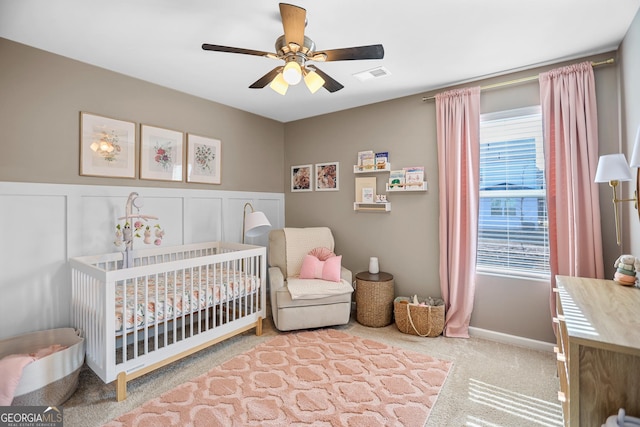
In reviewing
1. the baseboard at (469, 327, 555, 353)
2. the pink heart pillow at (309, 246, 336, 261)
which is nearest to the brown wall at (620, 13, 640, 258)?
the baseboard at (469, 327, 555, 353)

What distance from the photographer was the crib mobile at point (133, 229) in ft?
8.15

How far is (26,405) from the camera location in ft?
5.66

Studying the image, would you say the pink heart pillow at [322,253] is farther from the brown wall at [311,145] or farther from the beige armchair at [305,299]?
the brown wall at [311,145]

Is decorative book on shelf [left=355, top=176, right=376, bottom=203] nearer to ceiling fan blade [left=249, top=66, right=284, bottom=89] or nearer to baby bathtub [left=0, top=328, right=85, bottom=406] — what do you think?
ceiling fan blade [left=249, top=66, right=284, bottom=89]

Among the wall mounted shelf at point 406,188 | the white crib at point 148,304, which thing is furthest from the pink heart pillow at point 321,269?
the wall mounted shelf at point 406,188

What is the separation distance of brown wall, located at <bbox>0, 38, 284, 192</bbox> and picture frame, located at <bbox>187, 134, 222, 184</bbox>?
9 centimetres

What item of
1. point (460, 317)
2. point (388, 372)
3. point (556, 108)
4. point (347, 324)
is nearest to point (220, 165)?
point (347, 324)

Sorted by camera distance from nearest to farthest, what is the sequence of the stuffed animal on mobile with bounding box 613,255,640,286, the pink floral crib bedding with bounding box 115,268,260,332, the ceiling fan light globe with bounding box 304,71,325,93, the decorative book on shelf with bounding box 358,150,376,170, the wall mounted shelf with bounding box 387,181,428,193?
1. the stuffed animal on mobile with bounding box 613,255,640,286
2. the ceiling fan light globe with bounding box 304,71,325,93
3. the pink floral crib bedding with bounding box 115,268,260,332
4. the wall mounted shelf with bounding box 387,181,428,193
5. the decorative book on shelf with bounding box 358,150,376,170

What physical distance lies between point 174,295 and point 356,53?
202 centimetres

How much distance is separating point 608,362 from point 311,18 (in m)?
2.22

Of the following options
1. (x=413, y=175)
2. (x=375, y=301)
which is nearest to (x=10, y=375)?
(x=375, y=301)

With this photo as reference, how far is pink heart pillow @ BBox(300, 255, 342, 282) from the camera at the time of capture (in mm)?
3150

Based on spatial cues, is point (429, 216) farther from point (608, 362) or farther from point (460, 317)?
point (608, 362)

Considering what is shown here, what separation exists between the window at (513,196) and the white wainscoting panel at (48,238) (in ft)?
10.4
